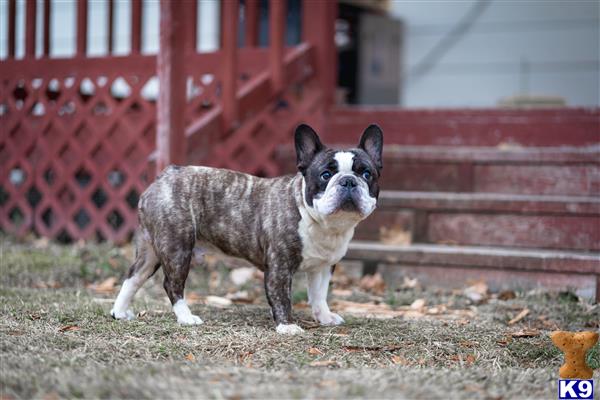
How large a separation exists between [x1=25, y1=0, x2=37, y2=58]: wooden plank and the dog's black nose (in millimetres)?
5067

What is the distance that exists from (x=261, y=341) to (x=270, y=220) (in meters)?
0.77

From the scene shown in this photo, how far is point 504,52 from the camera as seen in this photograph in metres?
9.66

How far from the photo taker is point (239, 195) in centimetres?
455

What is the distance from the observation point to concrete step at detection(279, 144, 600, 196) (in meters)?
6.47

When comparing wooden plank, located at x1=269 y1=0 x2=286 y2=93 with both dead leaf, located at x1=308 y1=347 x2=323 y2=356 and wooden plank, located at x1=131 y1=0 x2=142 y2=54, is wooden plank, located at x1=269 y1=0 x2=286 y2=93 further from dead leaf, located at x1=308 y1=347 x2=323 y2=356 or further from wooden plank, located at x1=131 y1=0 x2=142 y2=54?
dead leaf, located at x1=308 y1=347 x2=323 y2=356

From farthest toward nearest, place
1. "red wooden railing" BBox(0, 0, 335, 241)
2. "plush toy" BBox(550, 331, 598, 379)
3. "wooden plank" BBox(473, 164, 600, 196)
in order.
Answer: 1. "red wooden railing" BBox(0, 0, 335, 241)
2. "wooden plank" BBox(473, 164, 600, 196)
3. "plush toy" BBox(550, 331, 598, 379)

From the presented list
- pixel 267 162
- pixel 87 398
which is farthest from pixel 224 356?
pixel 267 162

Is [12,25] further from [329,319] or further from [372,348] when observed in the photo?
[372,348]

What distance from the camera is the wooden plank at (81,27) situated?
7773 mm

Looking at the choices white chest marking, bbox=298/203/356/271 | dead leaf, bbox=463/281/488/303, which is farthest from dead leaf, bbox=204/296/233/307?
dead leaf, bbox=463/281/488/303

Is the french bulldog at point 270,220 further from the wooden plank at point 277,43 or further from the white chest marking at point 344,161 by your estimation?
the wooden plank at point 277,43

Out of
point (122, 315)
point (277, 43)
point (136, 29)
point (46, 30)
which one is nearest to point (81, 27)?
point (136, 29)

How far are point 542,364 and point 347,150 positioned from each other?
132 centimetres

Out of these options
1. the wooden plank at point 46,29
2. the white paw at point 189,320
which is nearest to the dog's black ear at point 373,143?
the white paw at point 189,320
